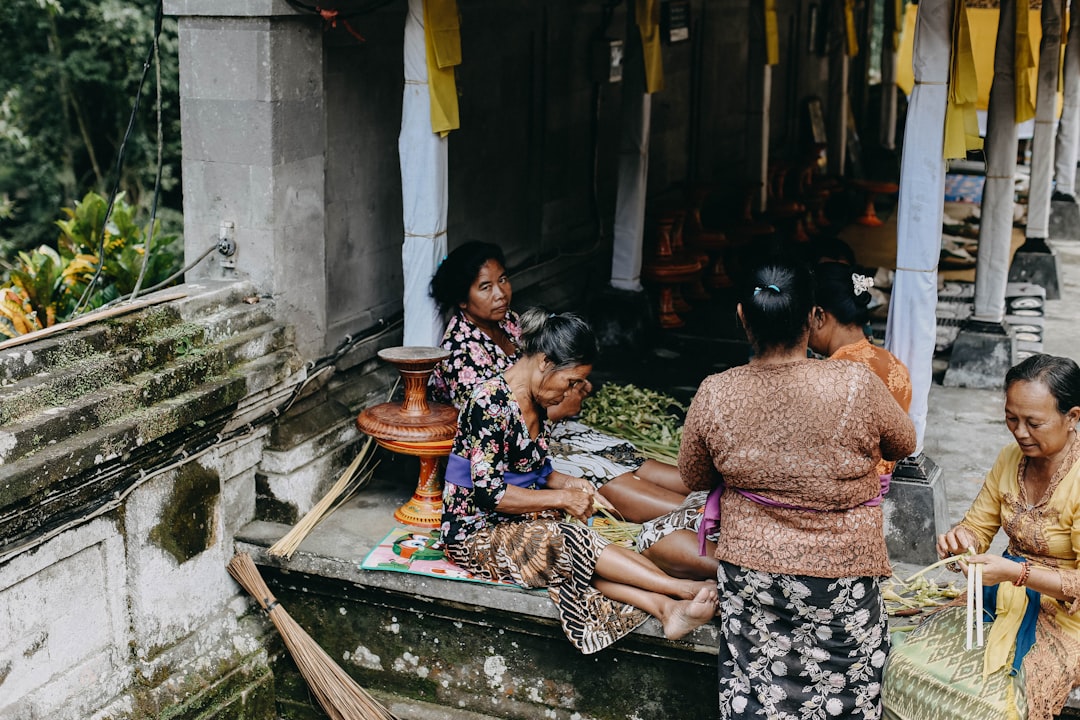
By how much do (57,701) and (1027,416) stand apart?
3606mm

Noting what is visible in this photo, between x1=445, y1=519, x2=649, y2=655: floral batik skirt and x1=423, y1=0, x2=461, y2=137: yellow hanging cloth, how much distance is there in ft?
6.33

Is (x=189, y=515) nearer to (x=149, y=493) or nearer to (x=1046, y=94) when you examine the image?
(x=149, y=493)

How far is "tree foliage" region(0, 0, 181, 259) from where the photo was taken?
13.1m

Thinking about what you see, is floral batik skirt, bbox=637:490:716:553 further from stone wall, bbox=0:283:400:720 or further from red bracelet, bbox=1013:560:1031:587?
stone wall, bbox=0:283:400:720

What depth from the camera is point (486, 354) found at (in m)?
5.91

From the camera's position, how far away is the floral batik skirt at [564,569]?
476 centimetres

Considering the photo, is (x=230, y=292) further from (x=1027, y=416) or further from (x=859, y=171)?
(x=859, y=171)

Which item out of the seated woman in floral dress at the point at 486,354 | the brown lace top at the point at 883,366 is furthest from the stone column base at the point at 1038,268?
the brown lace top at the point at 883,366

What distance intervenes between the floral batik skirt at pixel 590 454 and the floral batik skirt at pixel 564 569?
3.40 feet

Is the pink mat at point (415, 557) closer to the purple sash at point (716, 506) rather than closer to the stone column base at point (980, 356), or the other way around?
the purple sash at point (716, 506)

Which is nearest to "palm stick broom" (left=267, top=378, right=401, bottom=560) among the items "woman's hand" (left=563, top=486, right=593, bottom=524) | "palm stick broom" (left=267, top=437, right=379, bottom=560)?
"palm stick broom" (left=267, top=437, right=379, bottom=560)

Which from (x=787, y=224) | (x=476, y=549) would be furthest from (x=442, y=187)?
(x=787, y=224)

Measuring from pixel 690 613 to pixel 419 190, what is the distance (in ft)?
7.77

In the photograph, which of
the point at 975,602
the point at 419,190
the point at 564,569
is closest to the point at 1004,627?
the point at 975,602
